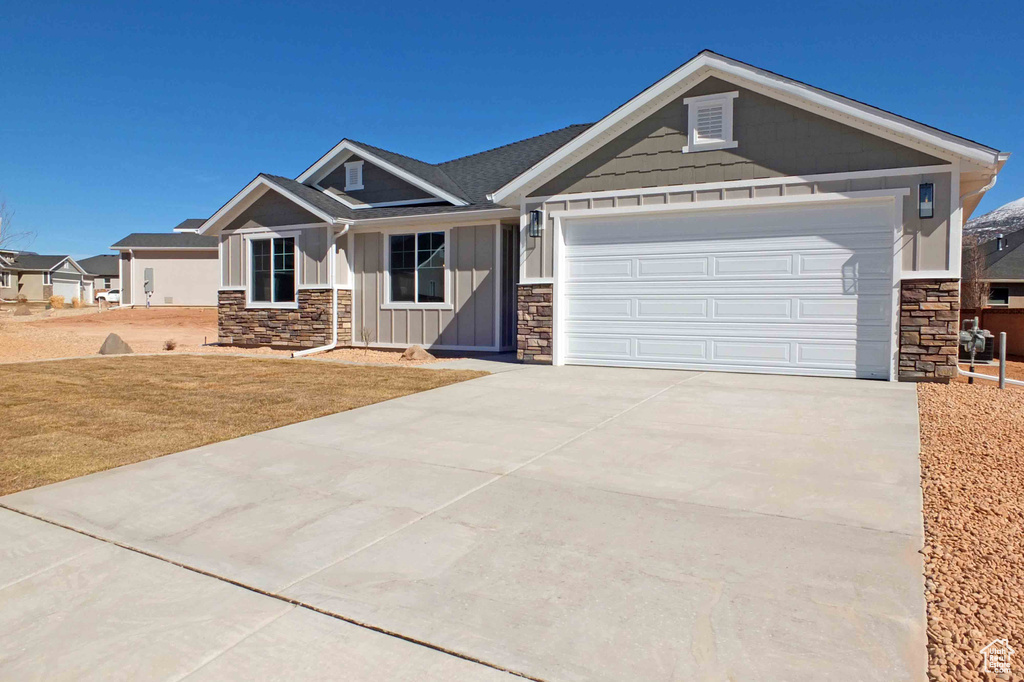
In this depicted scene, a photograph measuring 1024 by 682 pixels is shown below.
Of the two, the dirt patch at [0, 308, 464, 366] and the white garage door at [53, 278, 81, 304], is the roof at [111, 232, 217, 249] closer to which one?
the dirt patch at [0, 308, 464, 366]

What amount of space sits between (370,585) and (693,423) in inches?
163

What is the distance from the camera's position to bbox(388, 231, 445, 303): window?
13.9 m

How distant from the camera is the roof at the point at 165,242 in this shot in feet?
108

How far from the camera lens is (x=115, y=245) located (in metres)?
33.2

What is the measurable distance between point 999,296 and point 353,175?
33969mm

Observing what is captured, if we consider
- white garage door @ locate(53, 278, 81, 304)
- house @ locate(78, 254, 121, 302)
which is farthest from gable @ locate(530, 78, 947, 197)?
white garage door @ locate(53, 278, 81, 304)

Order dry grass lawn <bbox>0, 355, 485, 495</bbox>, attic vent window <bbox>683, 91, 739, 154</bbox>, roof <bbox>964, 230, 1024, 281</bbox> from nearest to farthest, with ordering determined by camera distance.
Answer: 1. dry grass lawn <bbox>0, 355, 485, 495</bbox>
2. attic vent window <bbox>683, 91, 739, 154</bbox>
3. roof <bbox>964, 230, 1024, 281</bbox>

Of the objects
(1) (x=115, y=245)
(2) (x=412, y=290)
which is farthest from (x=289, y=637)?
(1) (x=115, y=245)

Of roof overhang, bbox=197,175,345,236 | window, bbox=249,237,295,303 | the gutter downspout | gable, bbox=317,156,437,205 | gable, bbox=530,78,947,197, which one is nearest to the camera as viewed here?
gable, bbox=530,78,947,197

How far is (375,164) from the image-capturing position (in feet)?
50.8

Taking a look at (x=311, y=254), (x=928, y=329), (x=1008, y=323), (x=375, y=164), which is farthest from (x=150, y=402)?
(x=1008, y=323)

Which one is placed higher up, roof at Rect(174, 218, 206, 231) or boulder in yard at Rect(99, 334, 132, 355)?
roof at Rect(174, 218, 206, 231)

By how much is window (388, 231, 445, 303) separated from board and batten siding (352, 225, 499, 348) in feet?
0.78

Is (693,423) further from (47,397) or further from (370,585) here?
(47,397)
